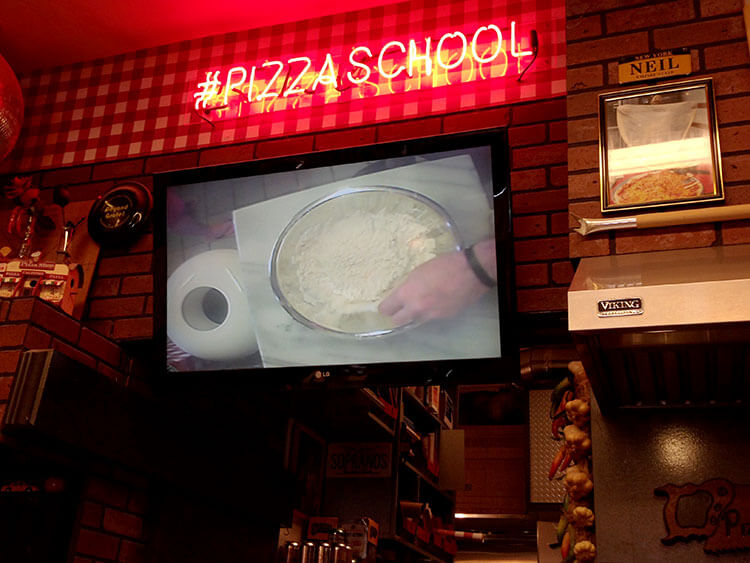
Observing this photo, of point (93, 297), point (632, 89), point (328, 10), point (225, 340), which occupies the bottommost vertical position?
point (225, 340)

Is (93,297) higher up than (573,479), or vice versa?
(93,297)

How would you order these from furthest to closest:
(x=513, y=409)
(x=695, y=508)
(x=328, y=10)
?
(x=513, y=409) < (x=328, y=10) < (x=695, y=508)

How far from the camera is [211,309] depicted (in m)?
2.90

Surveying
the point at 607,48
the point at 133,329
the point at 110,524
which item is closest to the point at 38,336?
the point at 133,329

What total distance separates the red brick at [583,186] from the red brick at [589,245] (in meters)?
0.13

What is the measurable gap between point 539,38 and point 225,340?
67.0 inches

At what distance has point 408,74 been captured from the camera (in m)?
3.27

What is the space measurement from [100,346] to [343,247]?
102 cm

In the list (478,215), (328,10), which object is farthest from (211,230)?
(328,10)

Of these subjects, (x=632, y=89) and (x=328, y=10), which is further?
(x=328, y=10)

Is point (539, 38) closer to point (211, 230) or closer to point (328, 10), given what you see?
point (328, 10)

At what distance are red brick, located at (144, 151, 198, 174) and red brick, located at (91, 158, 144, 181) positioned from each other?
48 millimetres

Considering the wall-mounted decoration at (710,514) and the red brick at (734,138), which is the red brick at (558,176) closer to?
the red brick at (734,138)

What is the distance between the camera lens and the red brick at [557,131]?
2963 millimetres
